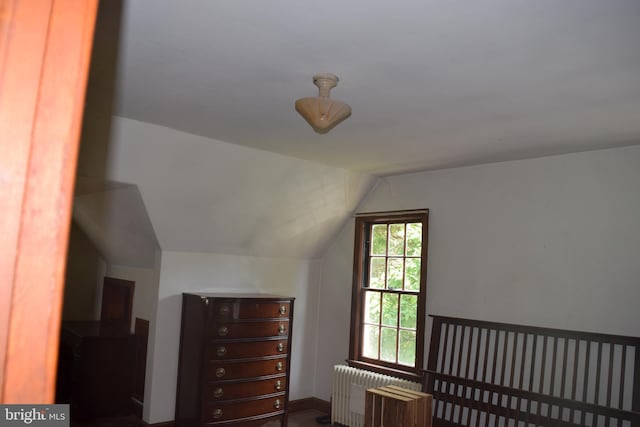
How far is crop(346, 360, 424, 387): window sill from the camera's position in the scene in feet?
15.7

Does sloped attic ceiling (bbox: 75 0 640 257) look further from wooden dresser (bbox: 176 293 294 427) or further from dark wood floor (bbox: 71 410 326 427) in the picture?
dark wood floor (bbox: 71 410 326 427)

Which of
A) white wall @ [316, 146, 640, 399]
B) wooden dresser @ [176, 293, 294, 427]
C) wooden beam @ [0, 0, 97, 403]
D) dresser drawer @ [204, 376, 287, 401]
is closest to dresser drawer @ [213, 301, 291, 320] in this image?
wooden dresser @ [176, 293, 294, 427]

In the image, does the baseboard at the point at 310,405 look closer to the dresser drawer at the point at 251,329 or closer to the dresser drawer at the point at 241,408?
the dresser drawer at the point at 241,408

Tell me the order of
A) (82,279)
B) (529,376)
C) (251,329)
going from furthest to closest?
1. (82,279)
2. (251,329)
3. (529,376)

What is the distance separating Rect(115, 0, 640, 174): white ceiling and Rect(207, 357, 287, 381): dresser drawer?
196 centimetres

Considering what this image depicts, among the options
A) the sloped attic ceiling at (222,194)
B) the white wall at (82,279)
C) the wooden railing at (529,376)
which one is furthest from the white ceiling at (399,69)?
the white wall at (82,279)

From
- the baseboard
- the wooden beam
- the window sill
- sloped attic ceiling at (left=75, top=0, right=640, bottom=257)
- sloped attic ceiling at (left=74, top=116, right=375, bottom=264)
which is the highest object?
sloped attic ceiling at (left=75, top=0, right=640, bottom=257)

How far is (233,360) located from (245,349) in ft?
0.46

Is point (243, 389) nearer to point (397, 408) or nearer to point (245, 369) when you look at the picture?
point (245, 369)

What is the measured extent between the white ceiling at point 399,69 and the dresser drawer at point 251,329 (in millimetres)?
1647

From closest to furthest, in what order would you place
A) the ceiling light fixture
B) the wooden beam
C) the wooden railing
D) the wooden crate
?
the wooden beam, the ceiling light fixture, the wooden railing, the wooden crate

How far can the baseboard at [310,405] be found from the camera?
5.55 m

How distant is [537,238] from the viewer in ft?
13.9

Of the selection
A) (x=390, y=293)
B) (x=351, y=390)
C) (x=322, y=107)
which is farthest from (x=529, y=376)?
(x=322, y=107)
